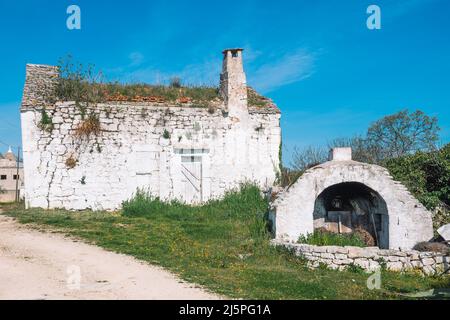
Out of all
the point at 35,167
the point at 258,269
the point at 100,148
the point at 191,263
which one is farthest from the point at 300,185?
the point at 35,167

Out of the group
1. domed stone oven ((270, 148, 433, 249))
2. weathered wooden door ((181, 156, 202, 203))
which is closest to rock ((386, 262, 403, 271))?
domed stone oven ((270, 148, 433, 249))

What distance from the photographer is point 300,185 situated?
1337cm

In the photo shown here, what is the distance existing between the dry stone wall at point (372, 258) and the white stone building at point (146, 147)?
7098 millimetres

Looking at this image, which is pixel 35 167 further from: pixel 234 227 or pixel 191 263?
pixel 191 263

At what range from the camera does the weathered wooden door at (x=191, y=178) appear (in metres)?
18.3

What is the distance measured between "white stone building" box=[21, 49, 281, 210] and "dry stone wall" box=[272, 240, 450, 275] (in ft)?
23.3

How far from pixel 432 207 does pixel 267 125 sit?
7.19 meters

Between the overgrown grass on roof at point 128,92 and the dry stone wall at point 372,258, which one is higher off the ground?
the overgrown grass on roof at point 128,92

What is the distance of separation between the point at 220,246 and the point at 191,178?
6.15 metres

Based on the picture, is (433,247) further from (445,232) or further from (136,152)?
(136,152)

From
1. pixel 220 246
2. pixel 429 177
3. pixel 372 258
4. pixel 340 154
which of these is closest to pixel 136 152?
pixel 220 246

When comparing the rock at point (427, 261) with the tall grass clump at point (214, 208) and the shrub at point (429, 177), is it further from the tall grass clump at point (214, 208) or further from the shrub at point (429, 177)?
the tall grass clump at point (214, 208)

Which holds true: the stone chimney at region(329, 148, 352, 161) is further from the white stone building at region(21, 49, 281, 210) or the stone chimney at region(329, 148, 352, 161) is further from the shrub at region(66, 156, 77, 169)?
the shrub at region(66, 156, 77, 169)

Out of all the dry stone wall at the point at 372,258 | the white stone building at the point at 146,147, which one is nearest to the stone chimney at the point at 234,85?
the white stone building at the point at 146,147
